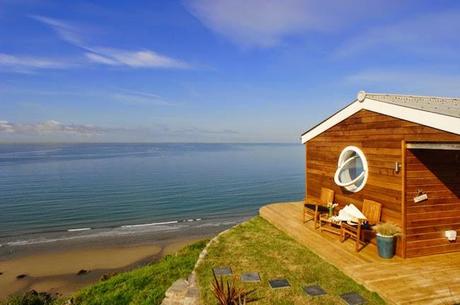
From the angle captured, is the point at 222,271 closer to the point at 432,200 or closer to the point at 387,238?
the point at 387,238

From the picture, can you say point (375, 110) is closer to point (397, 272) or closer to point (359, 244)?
point (359, 244)

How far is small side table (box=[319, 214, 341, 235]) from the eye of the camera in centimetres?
947

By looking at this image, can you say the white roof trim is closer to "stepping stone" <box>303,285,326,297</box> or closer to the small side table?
the small side table

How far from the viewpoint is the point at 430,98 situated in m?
9.84

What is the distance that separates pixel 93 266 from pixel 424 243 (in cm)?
1117

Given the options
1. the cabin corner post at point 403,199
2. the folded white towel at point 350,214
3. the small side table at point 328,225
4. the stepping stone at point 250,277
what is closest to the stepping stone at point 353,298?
the stepping stone at point 250,277

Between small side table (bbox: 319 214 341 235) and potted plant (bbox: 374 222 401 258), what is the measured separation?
5.75 feet

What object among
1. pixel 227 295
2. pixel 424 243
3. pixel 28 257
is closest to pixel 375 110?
A: pixel 424 243

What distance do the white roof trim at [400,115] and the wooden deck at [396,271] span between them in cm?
277

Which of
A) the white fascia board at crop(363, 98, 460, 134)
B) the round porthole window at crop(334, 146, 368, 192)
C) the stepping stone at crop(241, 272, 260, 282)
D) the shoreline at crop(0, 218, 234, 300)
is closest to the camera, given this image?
the white fascia board at crop(363, 98, 460, 134)

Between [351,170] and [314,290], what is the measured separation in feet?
18.1

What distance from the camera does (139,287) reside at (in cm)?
820

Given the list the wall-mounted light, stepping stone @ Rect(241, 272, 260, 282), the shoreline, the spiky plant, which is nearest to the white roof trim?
the wall-mounted light

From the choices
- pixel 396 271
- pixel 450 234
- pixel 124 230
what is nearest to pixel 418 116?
pixel 450 234
